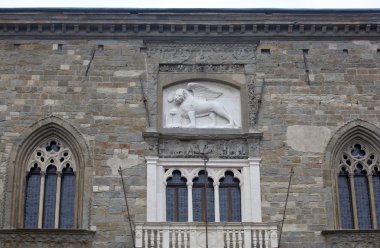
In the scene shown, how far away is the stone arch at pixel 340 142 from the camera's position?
18.6 metres

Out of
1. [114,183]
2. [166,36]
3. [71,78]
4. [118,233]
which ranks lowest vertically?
[118,233]

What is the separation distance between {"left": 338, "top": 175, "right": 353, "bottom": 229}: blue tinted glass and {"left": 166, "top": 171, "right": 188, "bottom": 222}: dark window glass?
3.95 metres

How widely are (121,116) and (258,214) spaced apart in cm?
433

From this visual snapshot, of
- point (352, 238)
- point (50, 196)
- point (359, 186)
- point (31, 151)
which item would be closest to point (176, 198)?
point (50, 196)

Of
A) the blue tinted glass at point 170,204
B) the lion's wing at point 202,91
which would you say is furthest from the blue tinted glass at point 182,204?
the lion's wing at point 202,91

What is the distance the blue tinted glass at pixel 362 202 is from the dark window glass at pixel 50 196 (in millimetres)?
7657

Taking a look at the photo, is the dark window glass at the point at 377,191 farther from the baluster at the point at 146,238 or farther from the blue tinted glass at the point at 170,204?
the baluster at the point at 146,238

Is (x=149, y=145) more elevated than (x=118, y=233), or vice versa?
(x=149, y=145)

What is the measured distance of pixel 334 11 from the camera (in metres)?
20.3

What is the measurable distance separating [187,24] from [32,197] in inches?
242

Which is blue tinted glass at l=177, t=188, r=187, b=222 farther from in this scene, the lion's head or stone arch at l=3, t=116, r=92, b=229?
the lion's head

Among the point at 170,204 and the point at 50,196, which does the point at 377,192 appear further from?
the point at 50,196

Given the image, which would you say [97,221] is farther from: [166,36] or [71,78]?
[166,36]

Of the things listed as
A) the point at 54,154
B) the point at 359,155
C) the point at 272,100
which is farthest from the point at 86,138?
the point at 359,155
